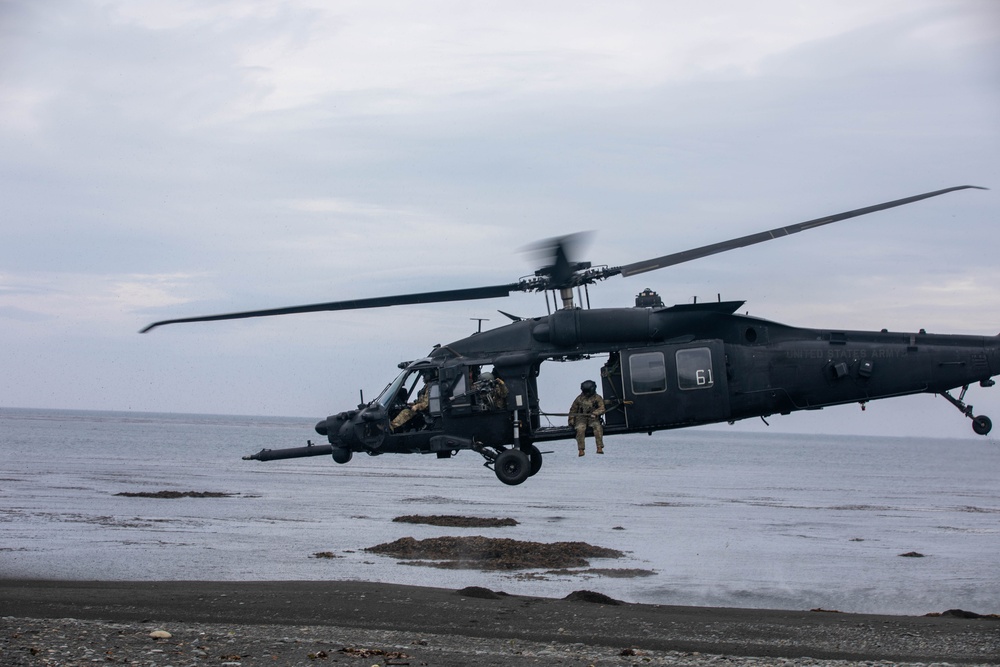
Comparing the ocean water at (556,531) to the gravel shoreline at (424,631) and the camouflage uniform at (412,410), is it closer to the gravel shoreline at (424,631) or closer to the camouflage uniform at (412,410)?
the gravel shoreline at (424,631)

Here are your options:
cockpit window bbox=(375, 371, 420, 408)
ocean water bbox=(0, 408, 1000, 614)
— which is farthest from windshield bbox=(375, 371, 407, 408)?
ocean water bbox=(0, 408, 1000, 614)

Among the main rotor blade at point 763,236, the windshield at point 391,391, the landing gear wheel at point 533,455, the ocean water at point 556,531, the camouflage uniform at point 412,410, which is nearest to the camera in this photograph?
the main rotor blade at point 763,236

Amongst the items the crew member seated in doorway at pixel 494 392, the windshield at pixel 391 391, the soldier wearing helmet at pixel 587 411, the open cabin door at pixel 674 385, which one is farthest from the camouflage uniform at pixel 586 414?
the windshield at pixel 391 391

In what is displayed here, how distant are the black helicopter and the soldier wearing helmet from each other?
18 centimetres

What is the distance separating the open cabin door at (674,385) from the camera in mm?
16297

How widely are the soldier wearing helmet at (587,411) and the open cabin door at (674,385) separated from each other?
0.43 meters

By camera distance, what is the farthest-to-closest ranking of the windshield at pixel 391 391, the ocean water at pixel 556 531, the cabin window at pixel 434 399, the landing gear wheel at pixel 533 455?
1. the ocean water at pixel 556 531
2. the windshield at pixel 391 391
3. the cabin window at pixel 434 399
4. the landing gear wheel at pixel 533 455

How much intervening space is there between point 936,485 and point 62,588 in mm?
80624

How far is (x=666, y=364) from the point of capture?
1639cm

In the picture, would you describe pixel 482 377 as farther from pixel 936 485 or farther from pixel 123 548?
pixel 936 485

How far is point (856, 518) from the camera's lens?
1984 inches

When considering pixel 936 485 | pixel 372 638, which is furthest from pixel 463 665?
pixel 936 485

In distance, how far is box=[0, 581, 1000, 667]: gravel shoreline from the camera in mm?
15211

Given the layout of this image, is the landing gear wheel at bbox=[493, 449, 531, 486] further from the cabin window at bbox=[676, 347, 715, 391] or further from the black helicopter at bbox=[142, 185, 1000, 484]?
the cabin window at bbox=[676, 347, 715, 391]
